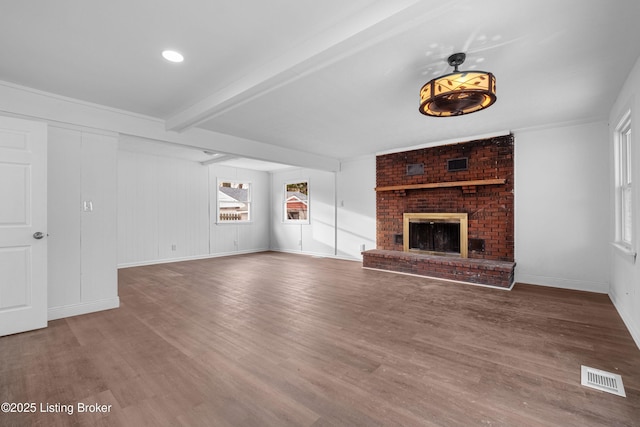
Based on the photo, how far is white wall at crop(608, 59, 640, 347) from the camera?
8.58 ft

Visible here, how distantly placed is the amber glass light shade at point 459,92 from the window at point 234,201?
6.56 m

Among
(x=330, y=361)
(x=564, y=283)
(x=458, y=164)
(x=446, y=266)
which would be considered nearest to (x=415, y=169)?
(x=458, y=164)

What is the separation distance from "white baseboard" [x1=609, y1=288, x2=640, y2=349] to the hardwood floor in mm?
66

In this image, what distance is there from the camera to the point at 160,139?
162 inches

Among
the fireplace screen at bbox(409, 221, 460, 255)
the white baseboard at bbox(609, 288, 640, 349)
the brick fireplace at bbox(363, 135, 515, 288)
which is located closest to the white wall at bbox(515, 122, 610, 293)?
the brick fireplace at bbox(363, 135, 515, 288)

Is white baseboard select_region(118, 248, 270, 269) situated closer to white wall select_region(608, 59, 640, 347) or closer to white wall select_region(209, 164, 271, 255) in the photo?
white wall select_region(209, 164, 271, 255)

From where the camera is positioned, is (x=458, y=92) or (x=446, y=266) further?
(x=446, y=266)

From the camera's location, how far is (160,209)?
684 centimetres

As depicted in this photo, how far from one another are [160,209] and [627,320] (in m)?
7.96

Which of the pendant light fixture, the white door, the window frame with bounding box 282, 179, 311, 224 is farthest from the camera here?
the window frame with bounding box 282, 179, 311, 224

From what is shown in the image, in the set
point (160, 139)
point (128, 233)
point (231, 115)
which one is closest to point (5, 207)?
point (160, 139)

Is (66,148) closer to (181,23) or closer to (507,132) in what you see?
(181,23)

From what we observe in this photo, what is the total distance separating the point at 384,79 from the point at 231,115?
2133mm

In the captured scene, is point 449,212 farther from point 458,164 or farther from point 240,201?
point 240,201
